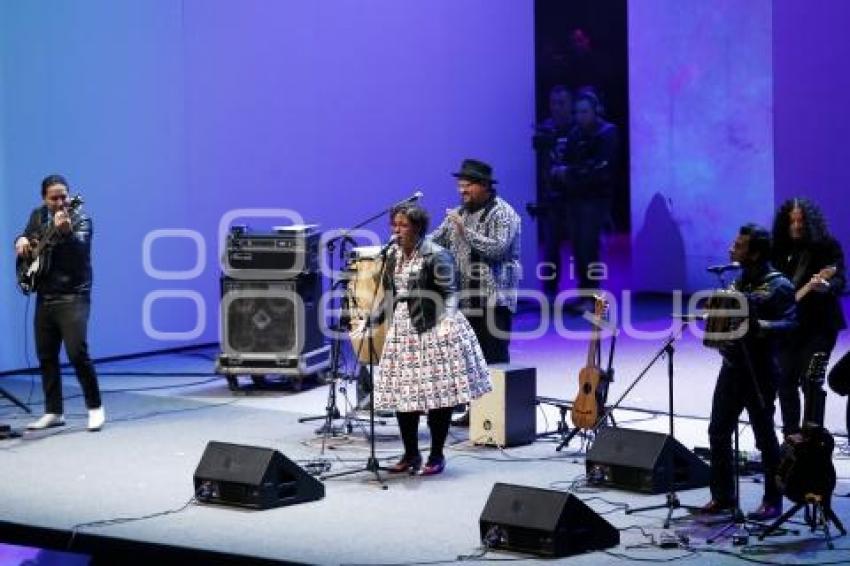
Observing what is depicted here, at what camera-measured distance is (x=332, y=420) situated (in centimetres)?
1077

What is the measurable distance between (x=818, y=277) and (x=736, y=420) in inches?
53.3

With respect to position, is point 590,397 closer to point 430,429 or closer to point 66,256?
point 430,429

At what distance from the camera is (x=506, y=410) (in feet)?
32.4

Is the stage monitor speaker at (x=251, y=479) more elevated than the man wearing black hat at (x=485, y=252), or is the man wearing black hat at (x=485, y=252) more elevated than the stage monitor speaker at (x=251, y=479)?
the man wearing black hat at (x=485, y=252)

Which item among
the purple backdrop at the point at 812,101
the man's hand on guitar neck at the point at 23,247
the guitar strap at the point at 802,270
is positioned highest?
the purple backdrop at the point at 812,101

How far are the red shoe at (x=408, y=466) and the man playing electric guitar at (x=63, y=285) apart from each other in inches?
102

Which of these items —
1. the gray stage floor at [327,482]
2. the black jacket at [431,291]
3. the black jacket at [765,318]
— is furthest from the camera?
the black jacket at [431,291]

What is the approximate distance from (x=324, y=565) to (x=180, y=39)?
26.4 feet

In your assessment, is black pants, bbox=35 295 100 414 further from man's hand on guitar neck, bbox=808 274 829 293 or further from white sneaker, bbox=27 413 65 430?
man's hand on guitar neck, bbox=808 274 829 293

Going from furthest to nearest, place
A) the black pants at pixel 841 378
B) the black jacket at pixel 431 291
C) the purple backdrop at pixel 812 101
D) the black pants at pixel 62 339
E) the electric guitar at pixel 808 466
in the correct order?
1. the purple backdrop at pixel 812 101
2. the black pants at pixel 62 339
3. the black jacket at pixel 431 291
4. the black pants at pixel 841 378
5. the electric guitar at pixel 808 466

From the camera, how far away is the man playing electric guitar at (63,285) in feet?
34.1

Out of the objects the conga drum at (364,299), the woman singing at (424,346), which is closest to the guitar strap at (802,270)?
the woman singing at (424,346)

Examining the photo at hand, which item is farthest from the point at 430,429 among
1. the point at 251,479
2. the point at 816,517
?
the point at 816,517

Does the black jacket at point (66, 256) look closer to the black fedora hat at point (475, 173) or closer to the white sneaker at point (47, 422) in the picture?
the white sneaker at point (47, 422)
